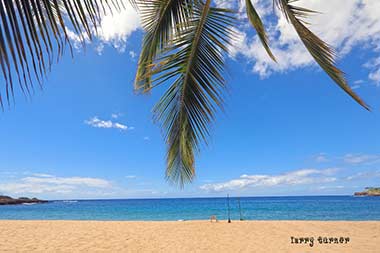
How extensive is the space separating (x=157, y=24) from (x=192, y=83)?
65 centimetres

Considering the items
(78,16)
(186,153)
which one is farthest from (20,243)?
(78,16)

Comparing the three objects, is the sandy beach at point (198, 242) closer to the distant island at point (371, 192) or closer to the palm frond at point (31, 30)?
the palm frond at point (31, 30)

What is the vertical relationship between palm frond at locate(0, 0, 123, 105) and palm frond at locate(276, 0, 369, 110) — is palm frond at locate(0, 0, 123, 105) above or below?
below

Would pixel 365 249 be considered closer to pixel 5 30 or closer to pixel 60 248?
pixel 60 248

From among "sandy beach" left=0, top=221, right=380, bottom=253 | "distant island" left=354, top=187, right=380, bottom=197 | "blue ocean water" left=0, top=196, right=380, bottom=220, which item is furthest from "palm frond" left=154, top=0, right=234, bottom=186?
"distant island" left=354, top=187, right=380, bottom=197

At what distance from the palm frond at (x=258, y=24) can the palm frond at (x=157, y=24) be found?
21.3 inches

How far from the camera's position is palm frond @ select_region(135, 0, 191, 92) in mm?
2596

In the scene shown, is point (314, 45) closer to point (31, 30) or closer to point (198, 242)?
point (31, 30)

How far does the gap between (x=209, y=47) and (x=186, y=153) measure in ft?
3.23

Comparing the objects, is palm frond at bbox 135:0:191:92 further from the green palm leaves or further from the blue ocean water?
the blue ocean water

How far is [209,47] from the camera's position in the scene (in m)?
2.53

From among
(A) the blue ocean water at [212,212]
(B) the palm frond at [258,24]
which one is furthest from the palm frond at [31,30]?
(A) the blue ocean water at [212,212]

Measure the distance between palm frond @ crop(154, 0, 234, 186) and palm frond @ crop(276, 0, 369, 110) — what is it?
1.61ft

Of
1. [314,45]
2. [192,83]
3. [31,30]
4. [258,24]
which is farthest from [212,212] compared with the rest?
[31,30]
